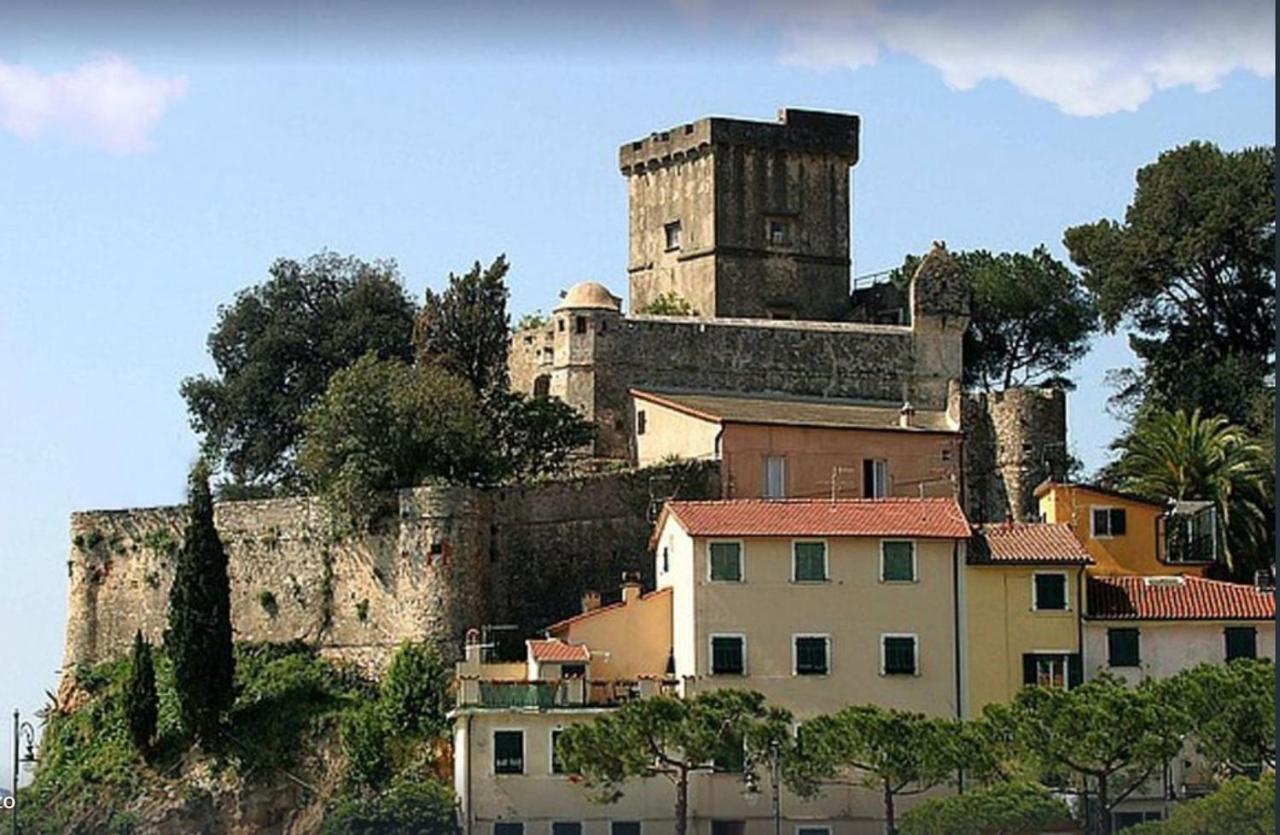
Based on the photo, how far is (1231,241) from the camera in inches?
2372

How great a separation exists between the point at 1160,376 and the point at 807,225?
820cm

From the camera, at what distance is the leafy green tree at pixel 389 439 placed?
5216 centimetres

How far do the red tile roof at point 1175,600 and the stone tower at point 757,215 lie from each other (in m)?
16.0

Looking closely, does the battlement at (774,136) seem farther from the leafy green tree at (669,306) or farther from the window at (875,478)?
the window at (875,478)

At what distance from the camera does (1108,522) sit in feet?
169

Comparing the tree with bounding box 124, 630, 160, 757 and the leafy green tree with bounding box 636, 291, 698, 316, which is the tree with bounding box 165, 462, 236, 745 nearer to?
the tree with bounding box 124, 630, 160, 757

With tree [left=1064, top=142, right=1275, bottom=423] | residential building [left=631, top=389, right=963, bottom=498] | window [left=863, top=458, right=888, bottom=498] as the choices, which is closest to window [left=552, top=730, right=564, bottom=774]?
residential building [left=631, top=389, right=963, bottom=498]

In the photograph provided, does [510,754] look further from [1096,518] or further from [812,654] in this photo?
[1096,518]

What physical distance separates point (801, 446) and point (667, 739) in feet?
30.0

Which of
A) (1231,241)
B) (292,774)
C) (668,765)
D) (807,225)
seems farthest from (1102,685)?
(807,225)

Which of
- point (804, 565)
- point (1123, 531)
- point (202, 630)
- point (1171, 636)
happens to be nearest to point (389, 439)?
point (202, 630)

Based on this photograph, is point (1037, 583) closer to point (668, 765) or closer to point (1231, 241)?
point (668, 765)

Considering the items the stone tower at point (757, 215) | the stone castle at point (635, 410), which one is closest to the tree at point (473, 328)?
the stone castle at point (635, 410)

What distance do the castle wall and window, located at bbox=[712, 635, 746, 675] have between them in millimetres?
4720
